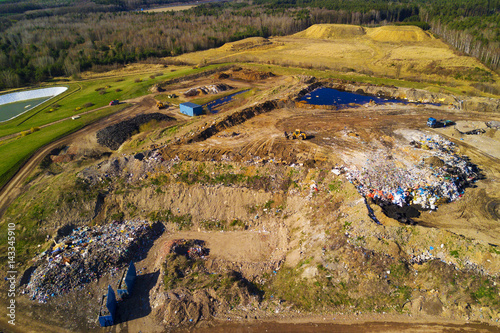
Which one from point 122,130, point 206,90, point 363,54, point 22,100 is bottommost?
point 122,130

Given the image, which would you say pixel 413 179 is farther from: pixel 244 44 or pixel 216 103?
pixel 244 44

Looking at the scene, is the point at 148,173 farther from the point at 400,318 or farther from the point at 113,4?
the point at 113,4

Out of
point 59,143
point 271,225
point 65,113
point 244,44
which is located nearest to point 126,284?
point 271,225

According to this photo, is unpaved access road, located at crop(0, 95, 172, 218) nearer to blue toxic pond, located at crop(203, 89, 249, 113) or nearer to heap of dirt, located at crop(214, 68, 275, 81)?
blue toxic pond, located at crop(203, 89, 249, 113)

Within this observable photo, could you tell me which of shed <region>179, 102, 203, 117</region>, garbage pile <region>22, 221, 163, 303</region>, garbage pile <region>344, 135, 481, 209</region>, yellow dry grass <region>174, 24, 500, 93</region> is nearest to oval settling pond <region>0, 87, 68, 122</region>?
shed <region>179, 102, 203, 117</region>

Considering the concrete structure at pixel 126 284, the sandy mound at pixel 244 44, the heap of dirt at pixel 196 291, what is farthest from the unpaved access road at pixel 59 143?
the sandy mound at pixel 244 44

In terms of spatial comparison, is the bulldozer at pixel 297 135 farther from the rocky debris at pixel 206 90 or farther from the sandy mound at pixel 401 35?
the sandy mound at pixel 401 35
